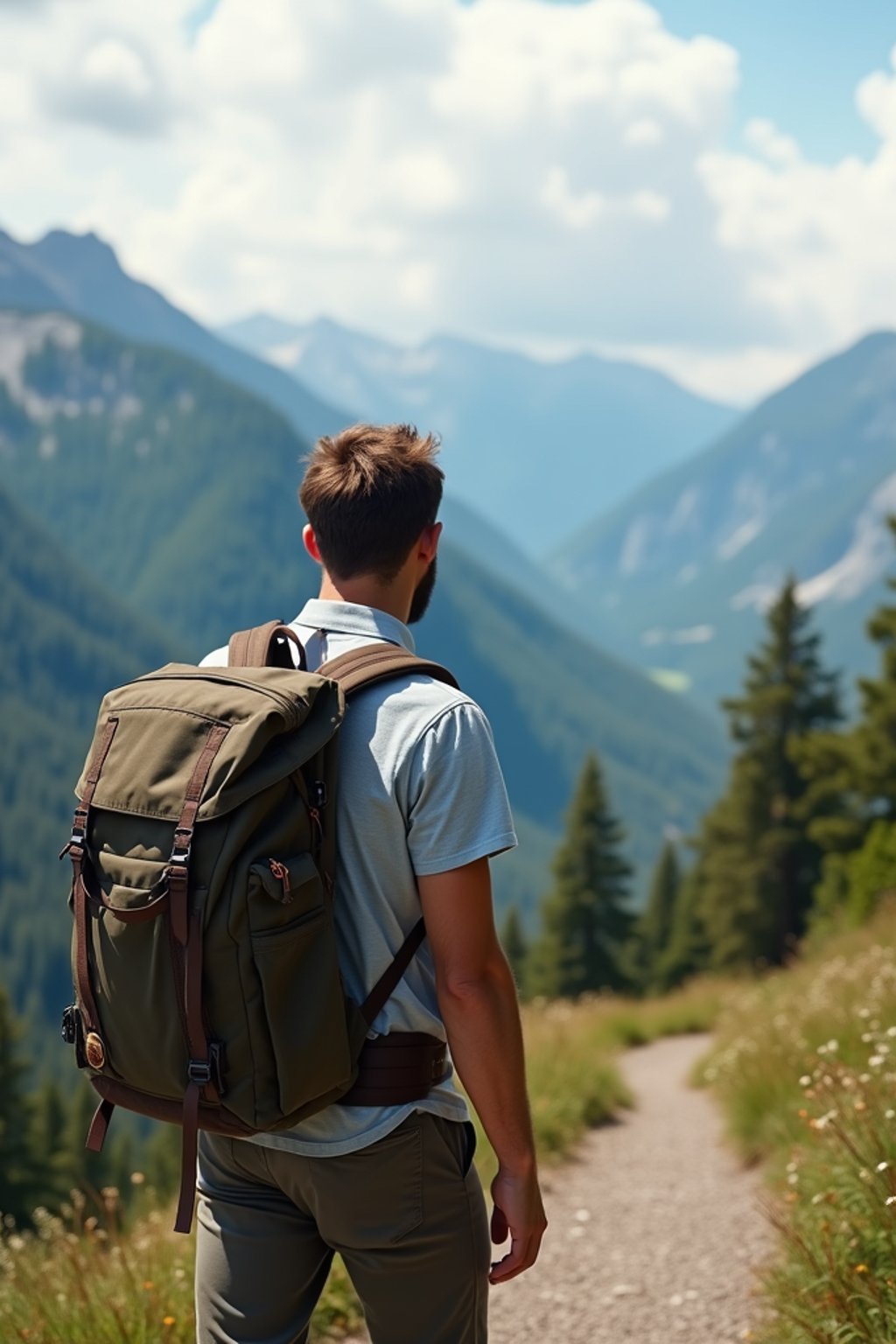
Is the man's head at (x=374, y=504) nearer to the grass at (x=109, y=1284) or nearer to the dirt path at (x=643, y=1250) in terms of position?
the grass at (x=109, y=1284)

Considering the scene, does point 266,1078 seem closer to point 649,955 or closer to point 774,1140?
point 774,1140

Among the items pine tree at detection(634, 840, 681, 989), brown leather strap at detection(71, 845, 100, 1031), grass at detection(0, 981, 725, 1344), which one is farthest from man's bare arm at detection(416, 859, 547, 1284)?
pine tree at detection(634, 840, 681, 989)

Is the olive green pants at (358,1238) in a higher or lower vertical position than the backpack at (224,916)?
lower

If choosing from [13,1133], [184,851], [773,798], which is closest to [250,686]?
[184,851]

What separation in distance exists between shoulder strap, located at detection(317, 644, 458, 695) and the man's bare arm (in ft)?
1.18

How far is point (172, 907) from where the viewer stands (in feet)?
7.41

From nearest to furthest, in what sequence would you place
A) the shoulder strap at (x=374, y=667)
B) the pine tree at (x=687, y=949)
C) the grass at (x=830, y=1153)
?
the shoulder strap at (x=374, y=667)
the grass at (x=830, y=1153)
the pine tree at (x=687, y=949)

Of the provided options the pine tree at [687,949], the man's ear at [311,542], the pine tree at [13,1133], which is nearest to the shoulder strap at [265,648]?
the man's ear at [311,542]

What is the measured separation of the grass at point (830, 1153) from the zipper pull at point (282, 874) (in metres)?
1.66

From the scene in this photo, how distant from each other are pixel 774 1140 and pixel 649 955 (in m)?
44.3

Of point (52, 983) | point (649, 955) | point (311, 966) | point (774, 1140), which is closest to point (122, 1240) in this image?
point (311, 966)

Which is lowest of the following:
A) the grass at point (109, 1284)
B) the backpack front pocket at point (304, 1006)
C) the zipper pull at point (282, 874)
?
the grass at point (109, 1284)

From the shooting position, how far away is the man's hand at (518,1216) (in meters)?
2.49

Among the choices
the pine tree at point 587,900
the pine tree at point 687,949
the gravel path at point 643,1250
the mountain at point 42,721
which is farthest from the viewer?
the mountain at point 42,721
